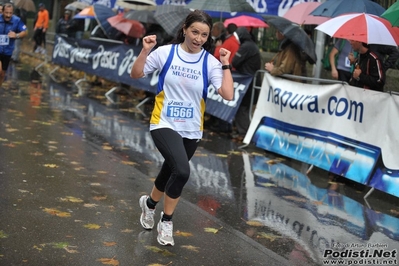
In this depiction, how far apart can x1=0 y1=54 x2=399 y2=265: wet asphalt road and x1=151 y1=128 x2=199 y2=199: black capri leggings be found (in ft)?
1.72

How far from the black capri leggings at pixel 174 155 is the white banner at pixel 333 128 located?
3.69 meters

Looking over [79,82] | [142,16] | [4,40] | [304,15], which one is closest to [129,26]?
[142,16]

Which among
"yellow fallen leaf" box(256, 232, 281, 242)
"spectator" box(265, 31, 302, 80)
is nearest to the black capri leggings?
"yellow fallen leaf" box(256, 232, 281, 242)

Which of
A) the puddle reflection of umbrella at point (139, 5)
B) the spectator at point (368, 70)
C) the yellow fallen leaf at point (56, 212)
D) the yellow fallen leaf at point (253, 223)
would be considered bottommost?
the yellow fallen leaf at point (56, 212)

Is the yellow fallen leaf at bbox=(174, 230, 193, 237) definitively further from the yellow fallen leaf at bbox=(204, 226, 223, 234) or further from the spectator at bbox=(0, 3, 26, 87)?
the spectator at bbox=(0, 3, 26, 87)

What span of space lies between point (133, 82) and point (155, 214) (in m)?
10.7

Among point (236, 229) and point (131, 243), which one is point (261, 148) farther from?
point (131, 243)

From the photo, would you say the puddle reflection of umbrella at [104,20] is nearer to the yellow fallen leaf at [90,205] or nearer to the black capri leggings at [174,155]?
the yellow fallen leaf at [90,205]

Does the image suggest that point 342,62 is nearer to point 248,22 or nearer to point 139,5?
point 248,22

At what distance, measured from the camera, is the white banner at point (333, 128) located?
9.45 meters

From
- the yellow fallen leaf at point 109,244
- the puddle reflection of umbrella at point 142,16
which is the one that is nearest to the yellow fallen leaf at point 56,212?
the yellow fallen leaf at point 109,244

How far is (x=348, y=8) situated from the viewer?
37.8ft

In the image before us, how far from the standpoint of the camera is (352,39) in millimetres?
9797

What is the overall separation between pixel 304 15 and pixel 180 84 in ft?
25.0
